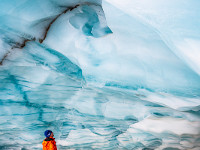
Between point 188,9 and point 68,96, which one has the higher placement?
point 188,9

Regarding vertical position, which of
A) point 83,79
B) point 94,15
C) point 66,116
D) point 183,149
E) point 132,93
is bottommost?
point 183,149

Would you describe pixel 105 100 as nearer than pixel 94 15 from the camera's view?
No

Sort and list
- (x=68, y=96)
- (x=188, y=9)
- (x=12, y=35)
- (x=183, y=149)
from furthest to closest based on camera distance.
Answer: (x=183, y=149) < (x=68, y=96) < (x=12, y=35) < (x=188, y=9)

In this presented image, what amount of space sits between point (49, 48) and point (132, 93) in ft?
2.60

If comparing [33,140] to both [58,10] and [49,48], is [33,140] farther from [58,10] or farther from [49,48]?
[58,10]

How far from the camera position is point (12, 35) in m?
1.45

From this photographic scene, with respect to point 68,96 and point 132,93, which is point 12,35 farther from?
point 132,93

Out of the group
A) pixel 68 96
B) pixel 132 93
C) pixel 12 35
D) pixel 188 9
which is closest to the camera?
pixel 188 9

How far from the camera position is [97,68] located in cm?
151

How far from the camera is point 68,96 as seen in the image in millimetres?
1655

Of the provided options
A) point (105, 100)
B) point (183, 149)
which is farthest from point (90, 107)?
point (183, 149)

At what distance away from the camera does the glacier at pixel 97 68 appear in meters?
1.38

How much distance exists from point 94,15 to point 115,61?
1.36 feet

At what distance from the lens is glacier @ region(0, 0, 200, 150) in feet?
4.53
